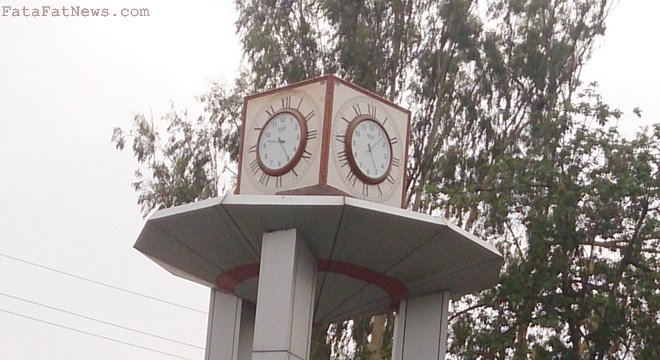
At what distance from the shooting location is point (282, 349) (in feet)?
29.2

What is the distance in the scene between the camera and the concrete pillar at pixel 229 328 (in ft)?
34.6

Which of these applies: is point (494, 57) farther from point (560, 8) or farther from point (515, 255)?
point (515, 255)

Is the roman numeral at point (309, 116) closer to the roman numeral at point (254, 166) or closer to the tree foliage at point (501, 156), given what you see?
the roman numeral at point (254, 166)

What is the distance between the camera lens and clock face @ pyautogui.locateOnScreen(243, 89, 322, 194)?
942 cm

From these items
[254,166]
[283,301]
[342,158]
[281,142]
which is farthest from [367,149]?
[283,301]

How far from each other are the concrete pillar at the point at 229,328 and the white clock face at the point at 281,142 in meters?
1.95

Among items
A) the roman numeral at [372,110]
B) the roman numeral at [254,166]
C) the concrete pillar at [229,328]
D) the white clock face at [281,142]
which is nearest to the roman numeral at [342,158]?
the white clock face at [281,142]

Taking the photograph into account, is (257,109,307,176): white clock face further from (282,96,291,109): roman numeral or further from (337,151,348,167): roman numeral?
(337,151,348,167): roman numeral

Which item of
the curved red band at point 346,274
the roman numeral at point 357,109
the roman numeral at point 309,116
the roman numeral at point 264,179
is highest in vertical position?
the roman numeral at point 357,109

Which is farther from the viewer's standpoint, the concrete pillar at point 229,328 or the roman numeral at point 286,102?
the concrete pillar at point 229,328

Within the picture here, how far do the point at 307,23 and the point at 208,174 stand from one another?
3445mm

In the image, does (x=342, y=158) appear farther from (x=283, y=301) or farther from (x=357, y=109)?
(x=283, y=301)

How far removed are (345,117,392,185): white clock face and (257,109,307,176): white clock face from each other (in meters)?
0.45

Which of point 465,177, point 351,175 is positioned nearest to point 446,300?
point 351,175
